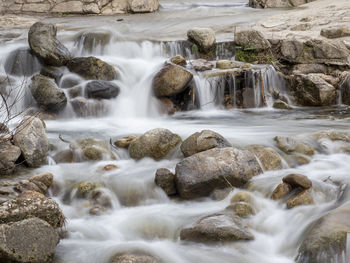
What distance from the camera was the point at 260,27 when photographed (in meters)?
12.3

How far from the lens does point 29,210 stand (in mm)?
3582

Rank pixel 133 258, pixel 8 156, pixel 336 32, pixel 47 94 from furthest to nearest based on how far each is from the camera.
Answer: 1. pixel 336 32
2. pixel 47 94
3. pixel 8 156
4. pixel 133 258

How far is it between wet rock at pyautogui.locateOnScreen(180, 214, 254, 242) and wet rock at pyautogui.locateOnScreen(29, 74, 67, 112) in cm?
458

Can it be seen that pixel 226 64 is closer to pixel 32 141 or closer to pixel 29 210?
pixel 32 141

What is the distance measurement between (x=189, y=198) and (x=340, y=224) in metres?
1.76

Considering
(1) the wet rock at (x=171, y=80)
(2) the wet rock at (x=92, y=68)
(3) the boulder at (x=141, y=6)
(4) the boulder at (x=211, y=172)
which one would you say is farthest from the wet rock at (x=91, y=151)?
(3) the boulder at (x=141, y=6)

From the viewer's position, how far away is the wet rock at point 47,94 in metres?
7.78

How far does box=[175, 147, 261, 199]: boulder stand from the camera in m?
4.77

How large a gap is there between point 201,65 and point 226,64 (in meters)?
0.61

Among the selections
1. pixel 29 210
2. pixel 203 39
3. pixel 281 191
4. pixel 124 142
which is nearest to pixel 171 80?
pixel 203 39

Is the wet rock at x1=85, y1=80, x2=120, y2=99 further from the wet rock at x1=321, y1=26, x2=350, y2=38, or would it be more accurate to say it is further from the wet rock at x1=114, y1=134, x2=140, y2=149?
the wet rock at x1=321, y1=26, x2=350, y2=38

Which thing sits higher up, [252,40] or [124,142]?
[252,40]

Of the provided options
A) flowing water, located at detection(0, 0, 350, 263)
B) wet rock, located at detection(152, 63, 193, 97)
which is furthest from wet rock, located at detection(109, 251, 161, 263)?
wet rock, located at detection(152, 63, 193, 97)

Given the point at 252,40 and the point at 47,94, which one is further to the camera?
the point at 252,40
